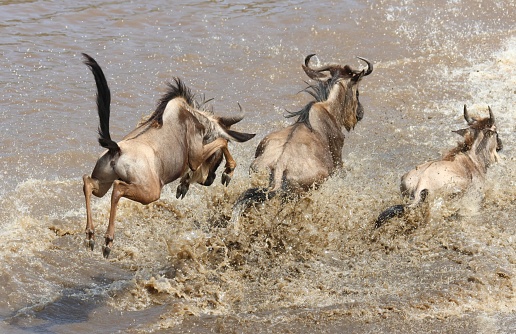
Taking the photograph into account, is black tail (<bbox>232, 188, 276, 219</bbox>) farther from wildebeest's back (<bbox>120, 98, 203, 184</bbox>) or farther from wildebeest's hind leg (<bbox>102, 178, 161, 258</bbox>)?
wildebeest's hind leg (<bbox>102, 178, 161, 258</bbox>)

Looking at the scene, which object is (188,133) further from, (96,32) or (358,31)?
(358,31)

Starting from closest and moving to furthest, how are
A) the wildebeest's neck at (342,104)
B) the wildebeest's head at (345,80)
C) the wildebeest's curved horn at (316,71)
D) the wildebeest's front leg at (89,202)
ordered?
the wildebeest's front leg at (89,202) < the wildebeest's neck at (342,104) < the wildebeest's head at (345,80) < the wildebeest's curved horn at (316,71)

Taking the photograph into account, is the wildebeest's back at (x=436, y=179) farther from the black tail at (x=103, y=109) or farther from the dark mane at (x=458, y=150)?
the black tail at (x=103, y=109)

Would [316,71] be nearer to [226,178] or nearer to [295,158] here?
[295,158]

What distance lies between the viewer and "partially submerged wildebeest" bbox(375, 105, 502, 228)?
877 cm

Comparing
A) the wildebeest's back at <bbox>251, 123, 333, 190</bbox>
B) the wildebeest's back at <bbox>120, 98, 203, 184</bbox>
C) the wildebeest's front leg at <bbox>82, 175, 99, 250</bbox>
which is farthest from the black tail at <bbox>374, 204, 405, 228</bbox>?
the wildebeest's front leg at <bbox>82, 175, 99, 250</bbox>

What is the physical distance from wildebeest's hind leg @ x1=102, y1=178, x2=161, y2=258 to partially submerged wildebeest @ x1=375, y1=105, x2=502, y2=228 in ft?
8.90

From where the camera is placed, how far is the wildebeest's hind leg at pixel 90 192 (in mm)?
6401

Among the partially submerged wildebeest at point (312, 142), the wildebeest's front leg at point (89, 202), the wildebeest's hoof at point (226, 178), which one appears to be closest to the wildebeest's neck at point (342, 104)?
the partially submerged wildebeest at point (312, 142)

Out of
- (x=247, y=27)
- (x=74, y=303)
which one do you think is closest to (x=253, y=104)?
(x=247, y=27)

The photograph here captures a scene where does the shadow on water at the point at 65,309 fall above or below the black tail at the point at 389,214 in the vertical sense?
below

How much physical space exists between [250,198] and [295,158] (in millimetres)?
654

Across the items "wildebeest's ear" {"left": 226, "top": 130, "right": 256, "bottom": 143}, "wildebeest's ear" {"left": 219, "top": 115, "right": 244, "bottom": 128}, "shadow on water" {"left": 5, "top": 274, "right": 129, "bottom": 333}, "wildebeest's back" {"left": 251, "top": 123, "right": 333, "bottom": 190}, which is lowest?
"shadow on water" {"left": 5, "top": 274, "right": 129, "bottom": 333}

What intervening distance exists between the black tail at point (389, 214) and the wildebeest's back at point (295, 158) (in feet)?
2.35
